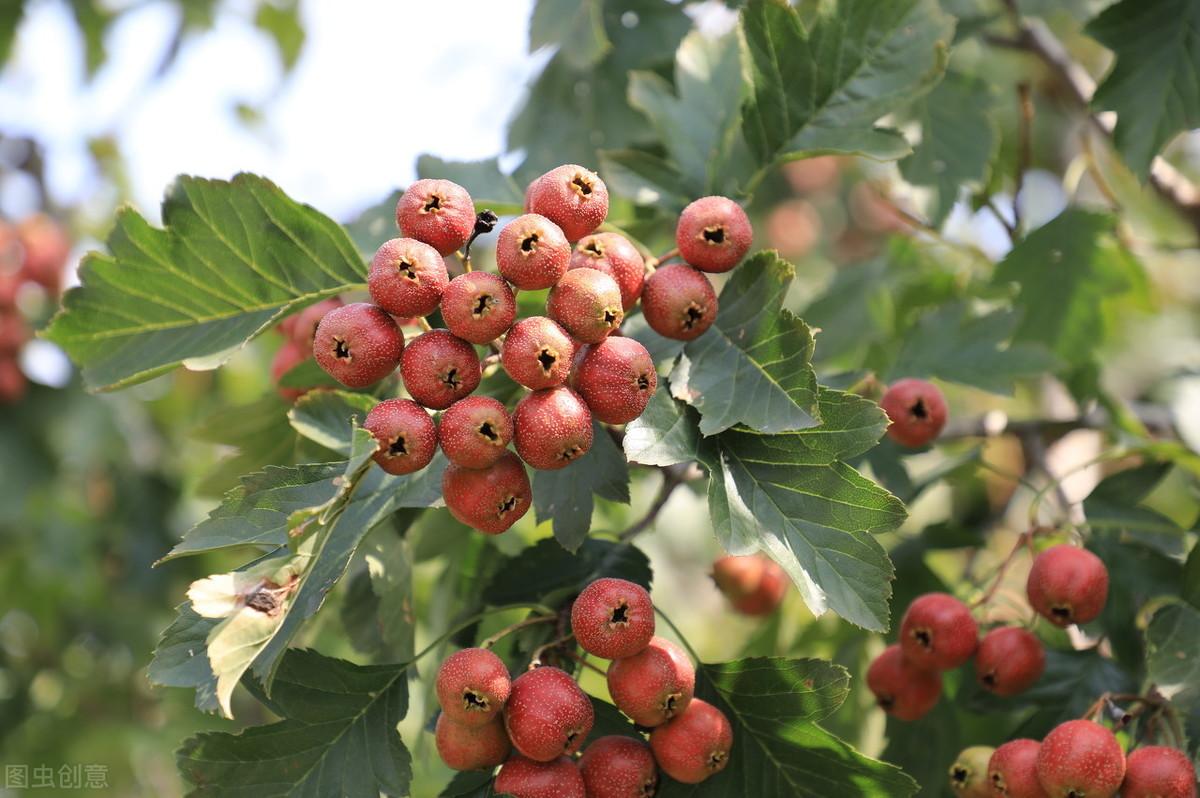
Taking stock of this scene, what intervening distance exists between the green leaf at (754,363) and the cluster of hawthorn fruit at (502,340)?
63 millimetres

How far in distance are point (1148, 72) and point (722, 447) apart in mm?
→ 1287

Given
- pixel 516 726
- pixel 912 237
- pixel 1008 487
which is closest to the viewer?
pixel 516 726

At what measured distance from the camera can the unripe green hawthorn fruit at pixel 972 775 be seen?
1755 mm

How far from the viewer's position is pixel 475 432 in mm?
1354

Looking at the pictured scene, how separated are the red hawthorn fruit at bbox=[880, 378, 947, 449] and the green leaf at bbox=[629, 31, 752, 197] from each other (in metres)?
0.47

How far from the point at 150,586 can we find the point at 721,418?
2.87 metres

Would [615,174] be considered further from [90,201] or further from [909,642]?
[90,201]

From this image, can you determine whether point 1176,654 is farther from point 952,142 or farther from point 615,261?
point 952,142

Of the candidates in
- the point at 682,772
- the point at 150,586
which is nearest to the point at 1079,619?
the point at 682,772

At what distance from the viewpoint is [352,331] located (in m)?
1.44

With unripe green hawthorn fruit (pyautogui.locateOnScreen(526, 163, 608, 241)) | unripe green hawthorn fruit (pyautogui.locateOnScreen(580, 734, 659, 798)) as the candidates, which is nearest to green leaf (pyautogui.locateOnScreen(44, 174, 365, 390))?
unripe green hawthorn fruit (pyautogui.locateOnScreen(526, 163, 608, 241))

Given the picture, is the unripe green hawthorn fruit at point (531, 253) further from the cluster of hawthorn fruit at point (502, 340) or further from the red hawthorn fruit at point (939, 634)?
the red hawthorn fruit at point (939, 634)

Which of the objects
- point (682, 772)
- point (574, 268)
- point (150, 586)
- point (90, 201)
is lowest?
point (150, 586)

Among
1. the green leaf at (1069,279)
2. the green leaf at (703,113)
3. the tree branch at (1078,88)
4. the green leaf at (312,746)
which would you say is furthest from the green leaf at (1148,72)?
the green leaf at (312,746)
